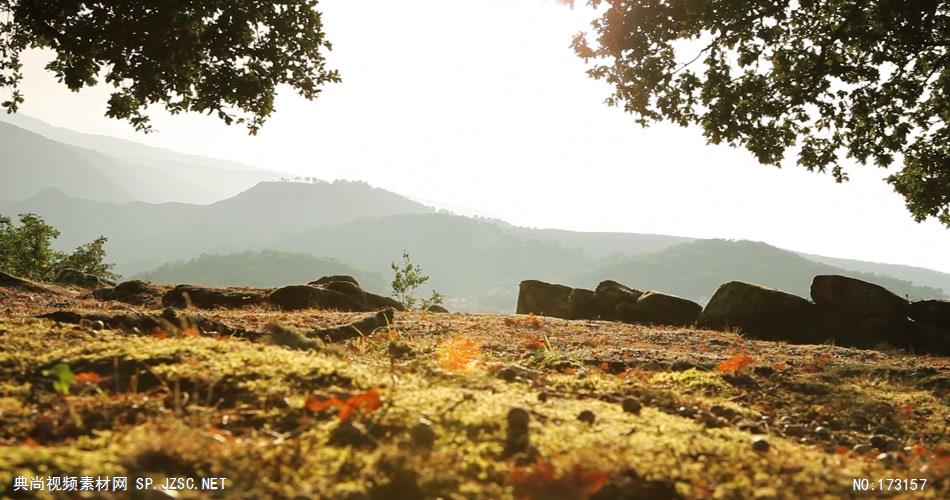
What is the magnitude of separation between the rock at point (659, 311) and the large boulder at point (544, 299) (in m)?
2.89

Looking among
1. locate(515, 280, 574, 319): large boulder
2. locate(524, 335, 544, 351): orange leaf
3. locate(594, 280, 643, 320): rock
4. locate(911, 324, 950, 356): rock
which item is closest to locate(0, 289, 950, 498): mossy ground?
locate(524, 335, 544, 351): orange leaf

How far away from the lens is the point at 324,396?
3.63m

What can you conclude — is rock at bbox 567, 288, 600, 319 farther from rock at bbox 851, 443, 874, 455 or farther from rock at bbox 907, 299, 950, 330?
rock at bbox 851, 443, 874, 455

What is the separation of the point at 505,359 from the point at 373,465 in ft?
17.6

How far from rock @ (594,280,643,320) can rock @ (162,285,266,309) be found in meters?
14.5

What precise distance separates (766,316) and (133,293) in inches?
895

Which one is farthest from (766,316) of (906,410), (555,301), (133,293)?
(133,293)

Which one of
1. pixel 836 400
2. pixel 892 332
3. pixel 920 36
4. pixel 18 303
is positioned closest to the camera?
pixel 836 400

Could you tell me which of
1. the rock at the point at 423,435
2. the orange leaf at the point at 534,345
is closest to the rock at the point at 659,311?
the orange leaf at the point at 534,345

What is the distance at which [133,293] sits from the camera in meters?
19.1

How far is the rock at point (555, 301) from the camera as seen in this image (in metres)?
26.1

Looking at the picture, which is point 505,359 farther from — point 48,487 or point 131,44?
point 131,44

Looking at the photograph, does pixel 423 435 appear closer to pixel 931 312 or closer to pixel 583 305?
pixel 583 305

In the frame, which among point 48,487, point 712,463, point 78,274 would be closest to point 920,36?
point 712,463
